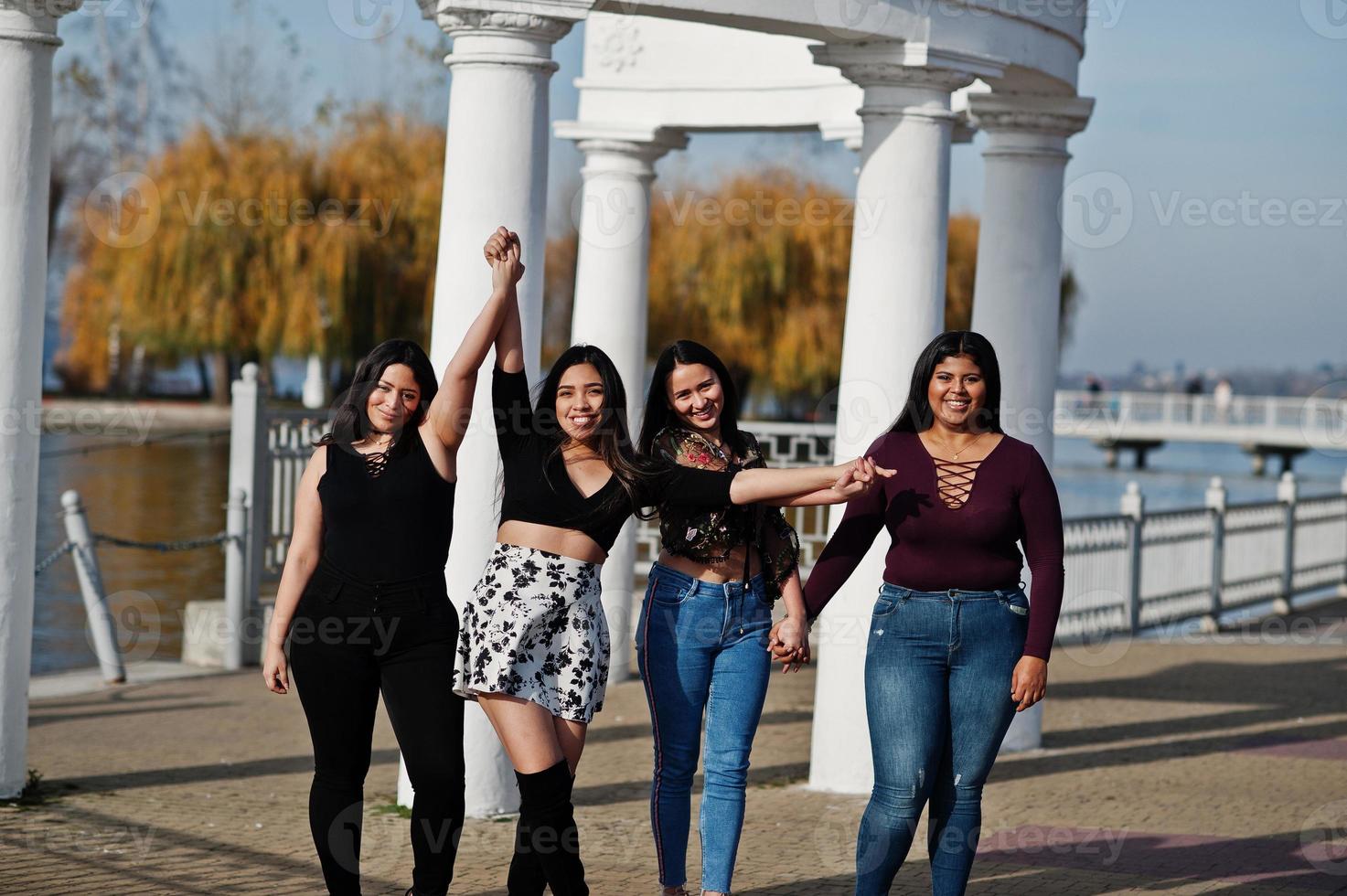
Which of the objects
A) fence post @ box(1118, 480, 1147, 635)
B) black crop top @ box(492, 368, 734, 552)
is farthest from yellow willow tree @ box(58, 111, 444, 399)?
black crop top @ box(492, 368, 734, 552)

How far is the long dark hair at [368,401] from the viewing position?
540 centimetres

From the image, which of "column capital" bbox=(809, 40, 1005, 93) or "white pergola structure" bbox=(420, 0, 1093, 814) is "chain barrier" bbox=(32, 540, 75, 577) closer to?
"white pergola structure" bbox=(420, 0, 1093, 814)

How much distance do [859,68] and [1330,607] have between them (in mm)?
13092

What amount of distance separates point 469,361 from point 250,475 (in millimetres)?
7644

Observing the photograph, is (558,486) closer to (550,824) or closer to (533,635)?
(533,635)

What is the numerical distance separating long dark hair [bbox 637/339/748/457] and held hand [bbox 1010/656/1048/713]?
1166 mm

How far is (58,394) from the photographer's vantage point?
50281mm

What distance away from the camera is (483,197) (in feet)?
24.1

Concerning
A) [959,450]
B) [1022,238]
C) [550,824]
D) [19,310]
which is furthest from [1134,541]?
[550,824]

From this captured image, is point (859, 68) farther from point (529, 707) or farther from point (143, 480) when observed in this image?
point (143, 480)

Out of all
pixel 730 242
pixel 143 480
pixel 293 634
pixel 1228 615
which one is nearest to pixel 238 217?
pixel 143 480

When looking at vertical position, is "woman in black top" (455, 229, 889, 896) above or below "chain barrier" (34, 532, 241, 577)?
above

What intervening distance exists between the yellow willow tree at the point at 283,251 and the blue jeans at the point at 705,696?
1167 inches

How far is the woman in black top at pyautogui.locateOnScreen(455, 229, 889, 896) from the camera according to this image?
521 centimetres
